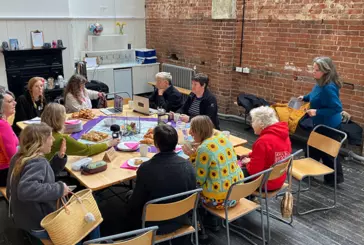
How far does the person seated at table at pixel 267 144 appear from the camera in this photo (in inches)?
116

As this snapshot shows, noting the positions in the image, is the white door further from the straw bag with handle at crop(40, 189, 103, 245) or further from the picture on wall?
the straw bag with handle at crop(40, 189, 103, 245)

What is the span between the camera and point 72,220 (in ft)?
7.06

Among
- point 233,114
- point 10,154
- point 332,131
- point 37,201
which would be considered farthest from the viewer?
point 233,114

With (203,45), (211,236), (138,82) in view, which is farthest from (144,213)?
(138,82)

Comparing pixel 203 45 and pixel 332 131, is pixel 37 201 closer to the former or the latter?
pixel 332 131

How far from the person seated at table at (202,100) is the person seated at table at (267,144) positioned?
1.15m

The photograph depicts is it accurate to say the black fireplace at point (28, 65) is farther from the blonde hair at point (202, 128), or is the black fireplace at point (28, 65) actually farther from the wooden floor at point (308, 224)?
the blonde hair at point (202, 128)

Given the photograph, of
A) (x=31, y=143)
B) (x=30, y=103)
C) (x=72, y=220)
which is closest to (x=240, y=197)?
(x=72, y=220)

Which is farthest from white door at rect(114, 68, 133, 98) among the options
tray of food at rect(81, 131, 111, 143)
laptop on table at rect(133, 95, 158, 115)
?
tray of food at rect(81, 131, 111, 143)

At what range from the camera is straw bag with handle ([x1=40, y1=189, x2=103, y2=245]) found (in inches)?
81.7

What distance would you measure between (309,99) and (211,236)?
2.16m

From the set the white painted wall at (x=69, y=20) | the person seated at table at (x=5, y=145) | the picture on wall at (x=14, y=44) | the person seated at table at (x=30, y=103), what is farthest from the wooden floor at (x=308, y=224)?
the white painted wall at (x=69, y=20)

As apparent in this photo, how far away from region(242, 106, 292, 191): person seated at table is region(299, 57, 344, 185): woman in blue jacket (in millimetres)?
1189

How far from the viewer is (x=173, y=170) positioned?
2377 millimetres
